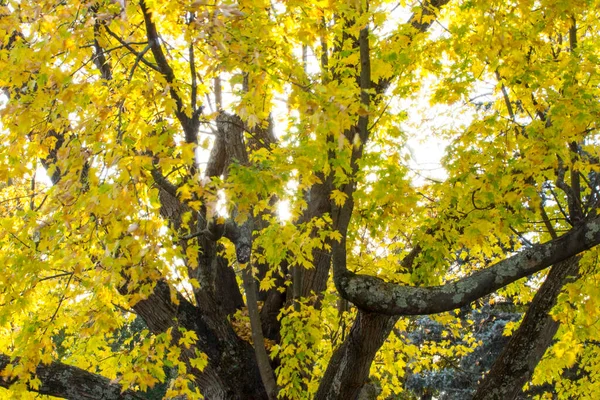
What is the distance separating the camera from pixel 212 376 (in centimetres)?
584

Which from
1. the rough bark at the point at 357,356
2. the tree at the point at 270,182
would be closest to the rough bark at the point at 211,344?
the tree at the point at 270,182

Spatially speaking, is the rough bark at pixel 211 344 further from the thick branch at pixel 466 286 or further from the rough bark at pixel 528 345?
the rough bark at pixel 528 345

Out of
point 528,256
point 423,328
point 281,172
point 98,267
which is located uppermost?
point 423,328

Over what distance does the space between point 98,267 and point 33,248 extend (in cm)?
83

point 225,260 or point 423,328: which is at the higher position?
point 423,328

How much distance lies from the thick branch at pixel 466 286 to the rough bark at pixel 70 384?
279 cm

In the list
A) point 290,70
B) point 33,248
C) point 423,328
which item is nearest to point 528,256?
point 290,70

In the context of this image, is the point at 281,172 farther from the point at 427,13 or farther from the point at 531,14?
the point at 427,13

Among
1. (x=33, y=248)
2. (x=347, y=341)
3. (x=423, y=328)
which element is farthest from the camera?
(x=423, y=328)

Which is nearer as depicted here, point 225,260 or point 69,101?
point 69,101

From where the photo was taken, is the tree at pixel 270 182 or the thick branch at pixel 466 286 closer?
the tree at pixel 270 182

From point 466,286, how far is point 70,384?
12.6 ft

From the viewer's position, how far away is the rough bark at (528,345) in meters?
5.43

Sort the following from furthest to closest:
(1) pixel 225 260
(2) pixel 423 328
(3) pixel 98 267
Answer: (2) pixel 423 328 → (1) pixel 225 260 → (3) pixel 98 267
